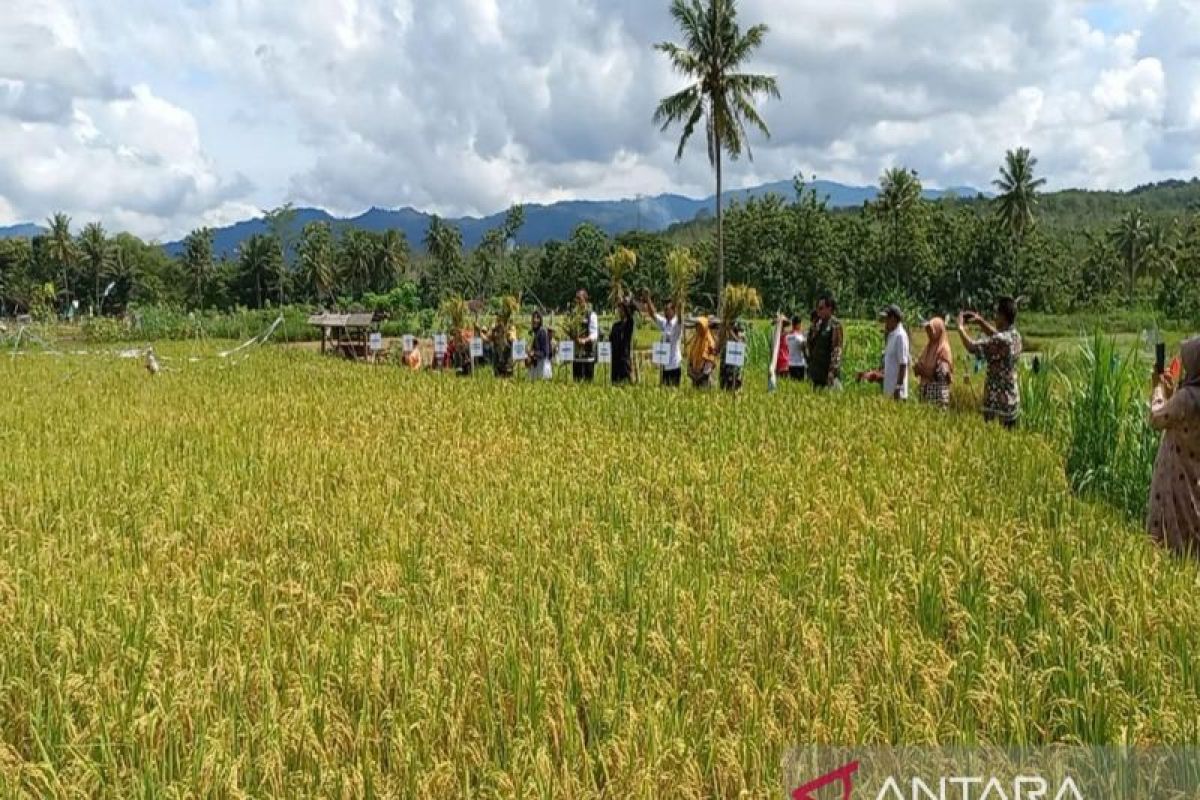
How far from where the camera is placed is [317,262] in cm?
7488

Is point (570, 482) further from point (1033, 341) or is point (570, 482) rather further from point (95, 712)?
point (1033, 341)

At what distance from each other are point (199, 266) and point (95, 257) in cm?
870

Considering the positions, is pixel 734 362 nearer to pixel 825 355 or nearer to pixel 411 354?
pixel 825 355

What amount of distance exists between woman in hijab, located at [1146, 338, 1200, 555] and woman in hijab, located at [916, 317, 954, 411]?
168 inches

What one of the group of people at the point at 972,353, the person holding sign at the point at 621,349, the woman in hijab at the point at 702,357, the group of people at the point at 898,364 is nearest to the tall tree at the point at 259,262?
the group of people at the point at 898,364

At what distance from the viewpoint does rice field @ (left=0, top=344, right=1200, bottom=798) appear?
8.46ft

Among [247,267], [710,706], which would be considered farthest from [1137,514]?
[247,267]

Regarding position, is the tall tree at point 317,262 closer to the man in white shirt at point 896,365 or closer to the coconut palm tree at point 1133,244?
the coconut palm tree at point 1133,244

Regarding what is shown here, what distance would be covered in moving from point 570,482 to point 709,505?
3.49 ft

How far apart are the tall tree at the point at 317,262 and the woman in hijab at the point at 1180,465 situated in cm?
7149

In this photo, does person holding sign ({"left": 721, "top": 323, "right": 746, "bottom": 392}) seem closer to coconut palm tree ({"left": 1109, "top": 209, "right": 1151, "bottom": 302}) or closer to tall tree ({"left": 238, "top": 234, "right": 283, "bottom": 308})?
tall tree ({"left": 238, "top": 234, "right": 283, "bottom": 308})

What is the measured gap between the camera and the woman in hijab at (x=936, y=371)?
8922 mm

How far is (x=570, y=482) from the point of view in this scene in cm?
600

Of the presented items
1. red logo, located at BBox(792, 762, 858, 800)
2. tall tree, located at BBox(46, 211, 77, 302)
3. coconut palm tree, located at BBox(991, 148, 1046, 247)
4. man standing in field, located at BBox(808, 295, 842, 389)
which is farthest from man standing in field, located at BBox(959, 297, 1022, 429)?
tall tree, located at BBox(46, 211, 77, 302)
